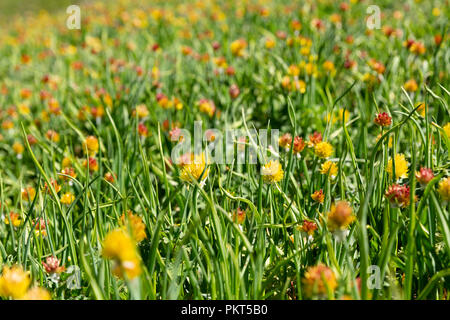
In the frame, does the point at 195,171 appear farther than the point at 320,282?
Yes

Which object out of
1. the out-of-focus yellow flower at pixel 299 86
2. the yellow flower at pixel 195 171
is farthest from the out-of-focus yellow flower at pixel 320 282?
the out-of-focus yellow flower at pixel 299 86

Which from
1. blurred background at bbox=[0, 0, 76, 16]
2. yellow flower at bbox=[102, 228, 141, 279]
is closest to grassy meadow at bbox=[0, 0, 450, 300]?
yellow flower at bbox=[102, 228, 141, 279]

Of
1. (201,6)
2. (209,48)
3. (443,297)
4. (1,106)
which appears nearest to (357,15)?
(209,48)

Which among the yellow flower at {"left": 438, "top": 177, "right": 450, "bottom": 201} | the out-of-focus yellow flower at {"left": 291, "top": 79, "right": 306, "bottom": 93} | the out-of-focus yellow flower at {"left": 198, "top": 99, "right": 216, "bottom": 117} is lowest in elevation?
the yellow flower at {"left": 438, "top": 177, "right": 450, "bottom": 201}

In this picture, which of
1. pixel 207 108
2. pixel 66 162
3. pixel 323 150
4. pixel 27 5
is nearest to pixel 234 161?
pixel 323 150

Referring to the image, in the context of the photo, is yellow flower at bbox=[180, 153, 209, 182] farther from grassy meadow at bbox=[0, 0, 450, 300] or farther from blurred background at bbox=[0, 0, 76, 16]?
blurred background at bbox=[0, 0, 76, 16]

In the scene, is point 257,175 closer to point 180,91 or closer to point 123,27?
point 180,91

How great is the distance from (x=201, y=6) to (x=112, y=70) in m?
2.09

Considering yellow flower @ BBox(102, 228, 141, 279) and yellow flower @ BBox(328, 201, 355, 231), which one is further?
yellow flower @ BBox(328, 201, 355, 231)

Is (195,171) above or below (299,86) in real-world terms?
below

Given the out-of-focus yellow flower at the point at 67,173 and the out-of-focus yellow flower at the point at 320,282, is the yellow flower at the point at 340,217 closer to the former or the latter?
the out-of-focus yellow flower at the point at 320,282

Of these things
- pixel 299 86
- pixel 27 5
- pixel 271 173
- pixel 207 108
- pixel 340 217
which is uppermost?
pixel 27 5

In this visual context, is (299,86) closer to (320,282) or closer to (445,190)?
(445,190)

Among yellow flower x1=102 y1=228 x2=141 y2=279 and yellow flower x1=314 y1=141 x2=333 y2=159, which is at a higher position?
yellow flower x1=314 y1=141 x2=333 y2=159
